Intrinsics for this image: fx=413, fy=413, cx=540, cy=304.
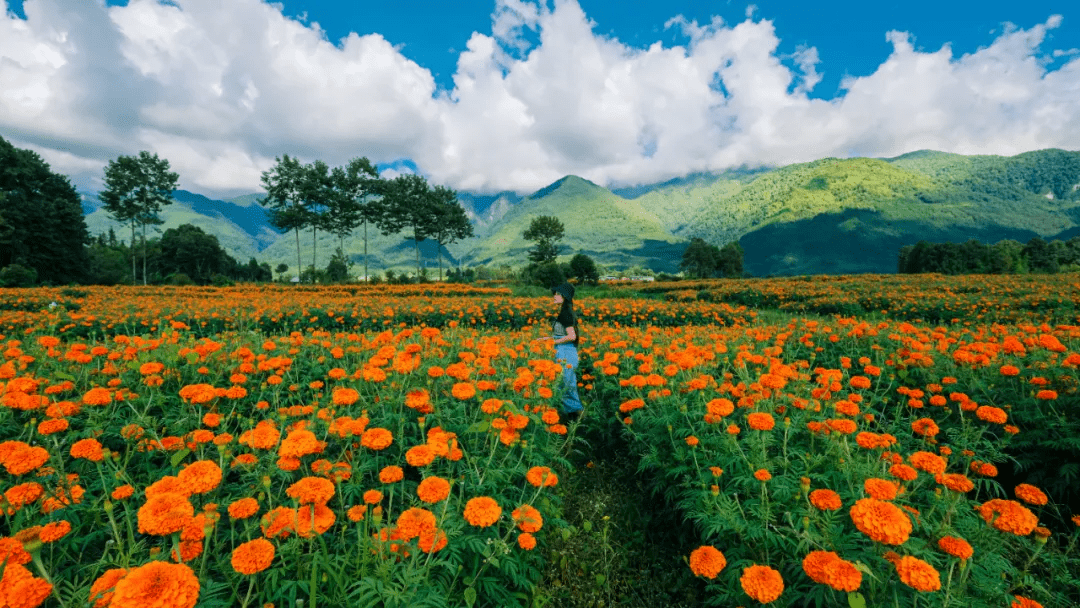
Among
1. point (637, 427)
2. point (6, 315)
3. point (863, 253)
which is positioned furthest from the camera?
point (863, 253)

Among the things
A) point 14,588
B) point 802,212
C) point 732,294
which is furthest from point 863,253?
point 14,588

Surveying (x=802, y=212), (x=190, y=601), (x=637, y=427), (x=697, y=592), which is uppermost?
(x=802, y=212)

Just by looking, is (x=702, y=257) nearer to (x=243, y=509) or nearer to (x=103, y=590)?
(x=243, y=509)

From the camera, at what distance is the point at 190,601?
1.15 metres

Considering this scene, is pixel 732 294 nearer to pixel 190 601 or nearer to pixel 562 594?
pixel 562 594

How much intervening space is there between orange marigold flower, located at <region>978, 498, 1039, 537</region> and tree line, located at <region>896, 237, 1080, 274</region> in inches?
2249

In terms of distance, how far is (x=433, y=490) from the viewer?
177 cm

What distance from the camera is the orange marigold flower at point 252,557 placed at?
1.42m

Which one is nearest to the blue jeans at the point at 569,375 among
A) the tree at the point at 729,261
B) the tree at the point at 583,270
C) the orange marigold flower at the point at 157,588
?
the orange marigold flower at the point at 157,588

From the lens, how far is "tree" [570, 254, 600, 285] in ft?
134

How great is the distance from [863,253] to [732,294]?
151594 millimetres

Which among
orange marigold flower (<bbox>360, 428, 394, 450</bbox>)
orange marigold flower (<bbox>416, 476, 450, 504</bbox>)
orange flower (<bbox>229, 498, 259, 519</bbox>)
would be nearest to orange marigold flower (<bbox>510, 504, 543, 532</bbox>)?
orange marigold flower (<bbox>416, 476, 450, 504</bbox>)

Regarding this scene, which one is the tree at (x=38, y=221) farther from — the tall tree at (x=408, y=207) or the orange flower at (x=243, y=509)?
the orange flower at (x=243, y=509)

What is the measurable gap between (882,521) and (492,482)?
1706 mm
